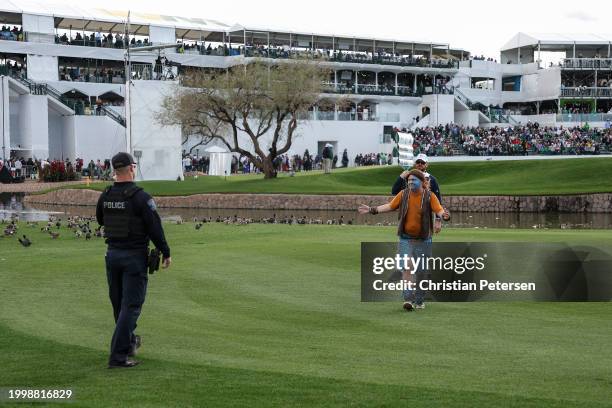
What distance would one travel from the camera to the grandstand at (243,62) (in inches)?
2741

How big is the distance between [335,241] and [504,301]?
10322 millimetres

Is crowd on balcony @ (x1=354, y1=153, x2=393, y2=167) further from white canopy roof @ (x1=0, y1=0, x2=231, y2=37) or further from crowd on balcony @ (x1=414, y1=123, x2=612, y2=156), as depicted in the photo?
white canopy roof @ (x1=0, y1=0, x2=231, y2=37)

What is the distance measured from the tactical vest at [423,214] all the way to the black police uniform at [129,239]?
425cm

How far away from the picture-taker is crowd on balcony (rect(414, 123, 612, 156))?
69938mm

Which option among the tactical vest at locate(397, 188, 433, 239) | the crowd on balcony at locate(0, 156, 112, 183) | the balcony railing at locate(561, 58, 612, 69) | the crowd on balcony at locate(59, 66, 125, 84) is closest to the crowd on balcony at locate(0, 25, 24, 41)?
the crowd on balcony at locate(59, 66, 125, 84)

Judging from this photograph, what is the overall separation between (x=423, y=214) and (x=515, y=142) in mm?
60083

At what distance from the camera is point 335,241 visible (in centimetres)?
2305

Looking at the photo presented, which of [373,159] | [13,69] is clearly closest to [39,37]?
[13,69]

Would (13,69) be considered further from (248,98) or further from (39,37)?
(248,98)

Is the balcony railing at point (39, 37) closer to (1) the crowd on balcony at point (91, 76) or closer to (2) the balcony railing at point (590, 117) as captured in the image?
(1) the crowd on balcony at point (91, 76)

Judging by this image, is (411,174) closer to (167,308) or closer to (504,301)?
(504,301)

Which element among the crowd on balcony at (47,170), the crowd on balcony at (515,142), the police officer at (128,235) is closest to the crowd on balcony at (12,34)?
the crowd on balcony at (47,170)

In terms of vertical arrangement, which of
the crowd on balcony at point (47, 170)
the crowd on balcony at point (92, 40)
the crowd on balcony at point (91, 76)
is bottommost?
the crowd on balcony at point (47, 170)

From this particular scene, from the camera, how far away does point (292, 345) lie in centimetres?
991
